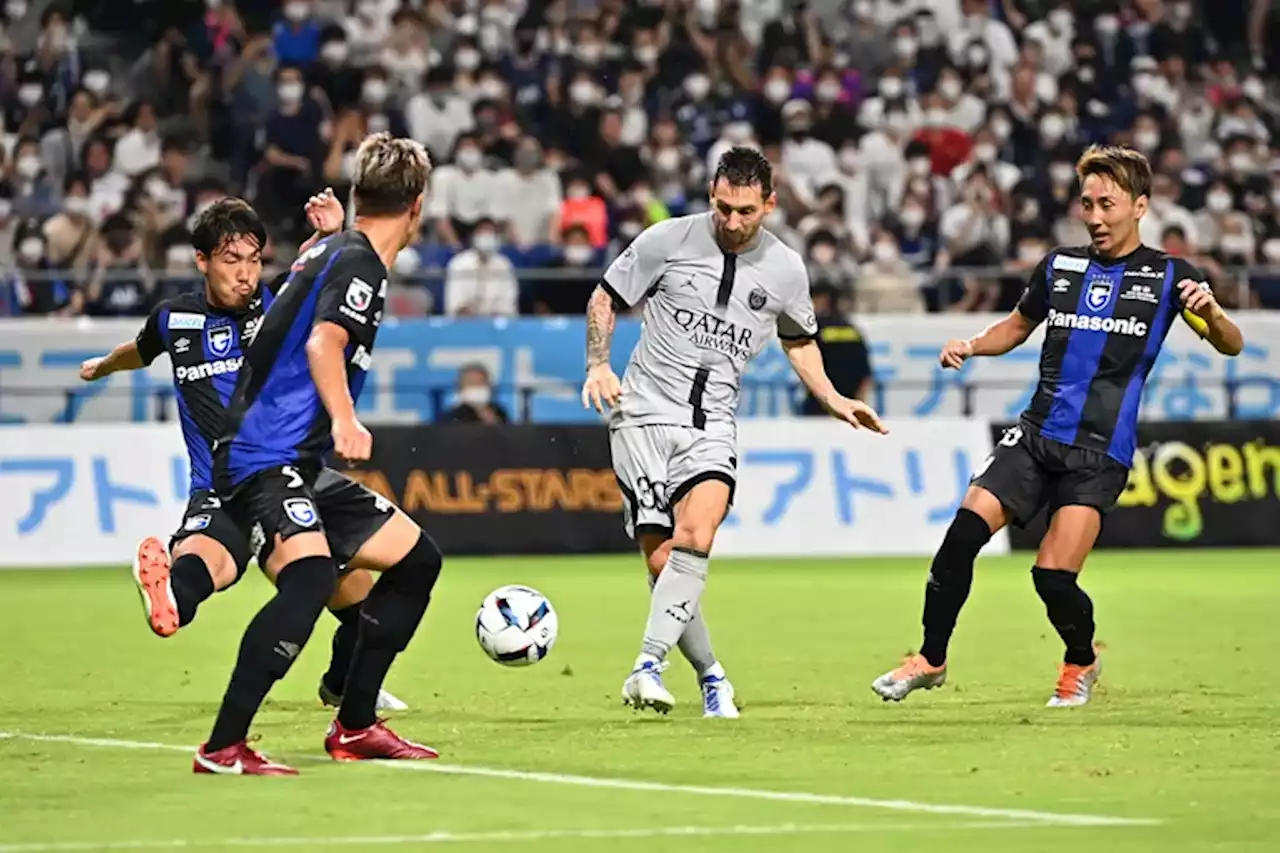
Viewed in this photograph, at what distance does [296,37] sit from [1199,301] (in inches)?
696

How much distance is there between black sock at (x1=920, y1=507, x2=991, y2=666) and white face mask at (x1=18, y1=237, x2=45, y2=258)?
47.3 ft

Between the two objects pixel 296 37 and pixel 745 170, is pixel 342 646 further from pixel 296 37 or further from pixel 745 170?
pixel 296 37

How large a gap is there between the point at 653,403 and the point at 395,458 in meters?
10.6

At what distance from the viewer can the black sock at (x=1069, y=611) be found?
10.7 metres

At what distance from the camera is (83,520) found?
816 inches

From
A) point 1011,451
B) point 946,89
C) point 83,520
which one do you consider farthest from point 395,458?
point 1011,451

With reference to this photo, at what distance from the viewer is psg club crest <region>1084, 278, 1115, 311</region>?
10906mm

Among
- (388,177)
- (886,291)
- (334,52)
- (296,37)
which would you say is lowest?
(886,291)

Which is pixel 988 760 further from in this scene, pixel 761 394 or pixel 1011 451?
pixel 761 394

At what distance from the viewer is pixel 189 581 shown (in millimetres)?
8914

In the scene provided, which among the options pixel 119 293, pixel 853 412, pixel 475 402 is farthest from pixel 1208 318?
pixel 119 293

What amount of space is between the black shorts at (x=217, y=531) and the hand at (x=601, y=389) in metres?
1.70

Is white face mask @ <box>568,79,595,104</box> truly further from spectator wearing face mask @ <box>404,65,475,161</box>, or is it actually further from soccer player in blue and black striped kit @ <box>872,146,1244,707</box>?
soccer player in blue and black striped kit @ <box>872,146,1244,707</box>

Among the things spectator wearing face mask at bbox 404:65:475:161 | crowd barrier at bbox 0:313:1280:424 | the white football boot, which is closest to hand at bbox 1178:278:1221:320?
the white football boot
